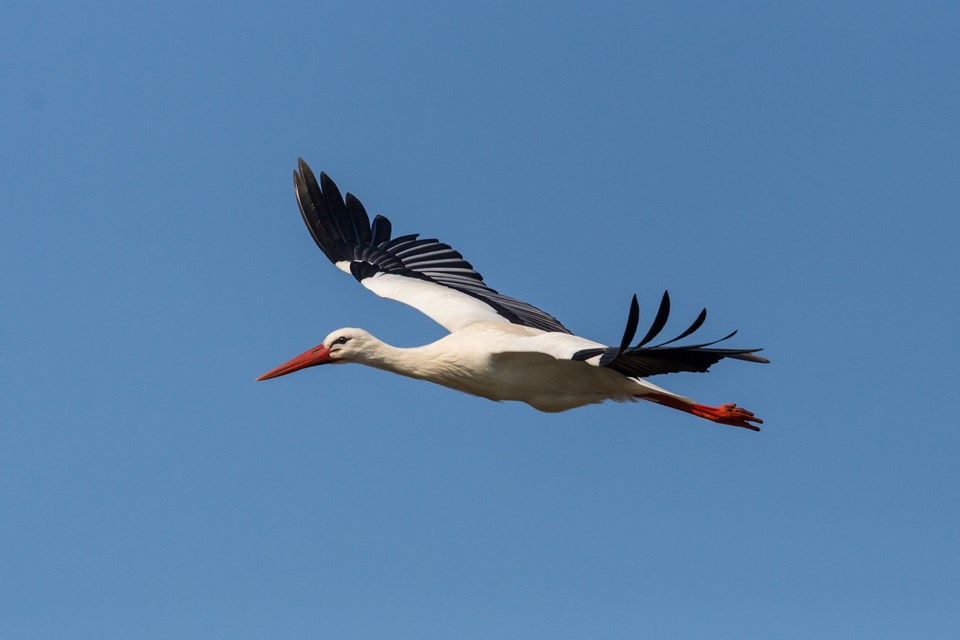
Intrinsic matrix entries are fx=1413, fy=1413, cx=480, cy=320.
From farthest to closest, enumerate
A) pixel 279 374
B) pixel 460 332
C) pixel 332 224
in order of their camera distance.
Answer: pixel 332 224 → pixel 279 374 → pixel 460 332

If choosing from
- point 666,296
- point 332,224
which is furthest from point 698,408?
point 332,224

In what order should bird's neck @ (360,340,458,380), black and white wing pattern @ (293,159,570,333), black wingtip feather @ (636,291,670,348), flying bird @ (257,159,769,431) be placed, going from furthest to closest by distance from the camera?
1. black and white wing pattern @ (293,159,570,333)
2. bird's neck @ (360,340,458,380)
3. flying bird @ (257,159,769,431)
4. black wingtip feather @ (636,291,670,348)

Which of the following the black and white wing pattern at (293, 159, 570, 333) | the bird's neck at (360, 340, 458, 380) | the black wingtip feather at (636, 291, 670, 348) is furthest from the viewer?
the black and white wing pattern at (293, 159, 570, 333)

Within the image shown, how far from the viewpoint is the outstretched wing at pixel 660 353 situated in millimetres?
8266

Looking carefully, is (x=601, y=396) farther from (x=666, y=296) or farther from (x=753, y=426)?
(x=666, y=296)

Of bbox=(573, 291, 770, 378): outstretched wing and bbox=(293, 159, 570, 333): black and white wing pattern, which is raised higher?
bbox=(293, 159, 570, 333): black and white wing pattern

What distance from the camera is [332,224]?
44.4ft

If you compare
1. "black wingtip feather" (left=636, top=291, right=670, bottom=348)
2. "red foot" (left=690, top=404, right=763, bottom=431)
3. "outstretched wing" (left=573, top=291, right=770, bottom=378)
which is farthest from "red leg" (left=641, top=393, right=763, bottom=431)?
"black wingtip feather" (left=636, top=291, right=670, bottom=348)

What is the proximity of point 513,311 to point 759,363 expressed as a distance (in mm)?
3867

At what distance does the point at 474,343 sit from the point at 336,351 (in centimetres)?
137

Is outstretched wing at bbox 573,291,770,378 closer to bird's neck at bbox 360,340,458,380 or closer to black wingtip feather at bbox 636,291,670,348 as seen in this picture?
black wingtip feather at bbox 636,291,670,348

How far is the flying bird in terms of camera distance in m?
9.17

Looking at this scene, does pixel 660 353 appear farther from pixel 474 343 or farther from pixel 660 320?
pixel 474 343

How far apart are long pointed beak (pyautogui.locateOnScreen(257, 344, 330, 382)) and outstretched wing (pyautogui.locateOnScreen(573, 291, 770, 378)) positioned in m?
2.80
